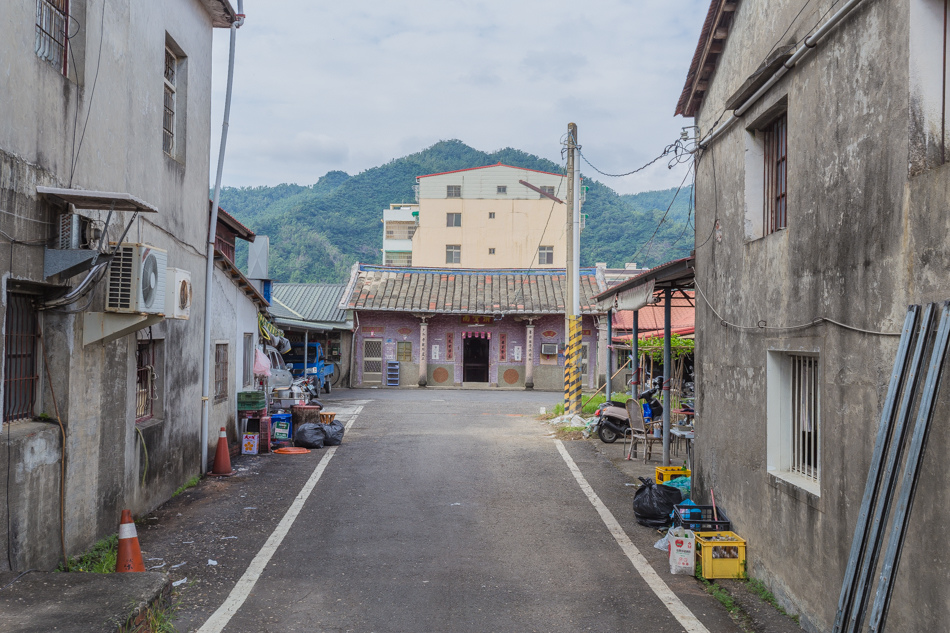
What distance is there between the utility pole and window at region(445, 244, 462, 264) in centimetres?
2538

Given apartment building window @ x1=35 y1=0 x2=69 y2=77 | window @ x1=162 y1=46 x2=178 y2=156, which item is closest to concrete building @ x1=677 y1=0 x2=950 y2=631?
apartment building window @ x1=35 y1=0 x2=69 y2=77

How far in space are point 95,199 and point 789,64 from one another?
225 inches

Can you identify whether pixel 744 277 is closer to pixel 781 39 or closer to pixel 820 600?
pixel 781 39

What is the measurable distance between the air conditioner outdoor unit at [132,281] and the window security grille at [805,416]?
5879 millimetres

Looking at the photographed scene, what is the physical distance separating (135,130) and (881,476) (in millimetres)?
7554

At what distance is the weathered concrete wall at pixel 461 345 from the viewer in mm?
29375

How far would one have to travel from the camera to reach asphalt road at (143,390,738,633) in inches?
219

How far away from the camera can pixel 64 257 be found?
588cm

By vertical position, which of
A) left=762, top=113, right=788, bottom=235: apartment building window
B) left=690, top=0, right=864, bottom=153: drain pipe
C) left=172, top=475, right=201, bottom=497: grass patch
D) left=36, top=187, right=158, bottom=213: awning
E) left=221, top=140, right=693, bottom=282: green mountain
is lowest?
left=172, top=475, right=201, bottom=497: grass patch

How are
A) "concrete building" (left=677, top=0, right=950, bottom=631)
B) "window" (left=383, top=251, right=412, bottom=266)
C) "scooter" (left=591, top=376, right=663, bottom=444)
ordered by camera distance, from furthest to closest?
"window" (left=383, top=251, right=412, bottom=266) < "scooter" (left=591, top=376, right=663, bottom=444) < "concrete building" (left=677, top=0, right=950, bottom=631)

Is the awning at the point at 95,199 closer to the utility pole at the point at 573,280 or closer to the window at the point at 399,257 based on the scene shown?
the utility pole at the point at 573,280

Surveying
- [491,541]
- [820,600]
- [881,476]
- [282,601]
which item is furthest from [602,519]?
[881,476]

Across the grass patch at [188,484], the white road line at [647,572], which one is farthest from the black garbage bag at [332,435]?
the white road line at [647,572]

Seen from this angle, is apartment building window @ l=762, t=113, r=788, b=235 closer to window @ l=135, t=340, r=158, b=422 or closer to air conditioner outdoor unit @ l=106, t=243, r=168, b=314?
air conditioner outdoor unit @ l=106, t=243, r=168, b=314
